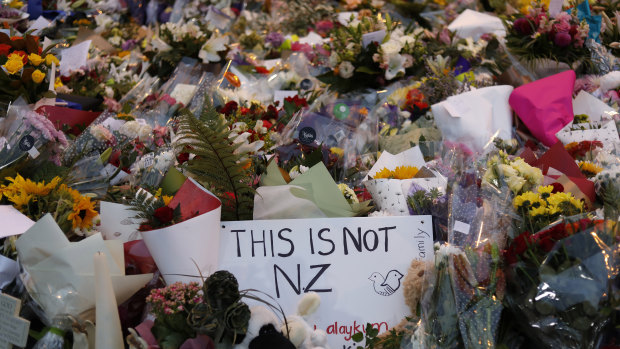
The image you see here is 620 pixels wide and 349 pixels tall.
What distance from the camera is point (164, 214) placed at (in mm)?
1746

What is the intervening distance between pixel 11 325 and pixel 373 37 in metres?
2.36

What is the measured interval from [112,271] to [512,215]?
1147 millimetres

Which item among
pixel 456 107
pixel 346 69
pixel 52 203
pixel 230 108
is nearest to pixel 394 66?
pixel 346 69

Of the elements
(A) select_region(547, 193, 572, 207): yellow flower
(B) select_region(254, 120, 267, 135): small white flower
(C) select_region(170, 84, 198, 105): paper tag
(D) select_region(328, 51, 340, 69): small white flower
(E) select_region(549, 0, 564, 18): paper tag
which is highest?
(A) select_region(547, 193, 572, 207): yellow flower

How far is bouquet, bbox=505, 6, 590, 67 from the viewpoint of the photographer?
3043 mm

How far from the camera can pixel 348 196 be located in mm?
2053

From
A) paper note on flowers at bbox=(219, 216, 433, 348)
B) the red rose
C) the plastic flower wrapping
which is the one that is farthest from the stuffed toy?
the red rose

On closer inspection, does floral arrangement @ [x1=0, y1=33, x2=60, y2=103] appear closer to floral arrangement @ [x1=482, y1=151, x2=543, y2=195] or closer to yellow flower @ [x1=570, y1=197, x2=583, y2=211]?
floral arrangement @ [x1=482, y1=151, x2=543, y2=195]

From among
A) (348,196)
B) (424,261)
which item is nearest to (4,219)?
(348,196)

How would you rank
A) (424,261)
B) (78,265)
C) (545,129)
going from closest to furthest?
(78,265) < (424,261) < (545,129)

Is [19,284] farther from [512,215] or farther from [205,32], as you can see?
[205,32]

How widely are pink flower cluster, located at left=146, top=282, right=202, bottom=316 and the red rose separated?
0.25 m

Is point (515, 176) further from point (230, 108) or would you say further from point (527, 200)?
point (230, 108)

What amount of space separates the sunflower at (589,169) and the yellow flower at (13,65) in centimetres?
212
